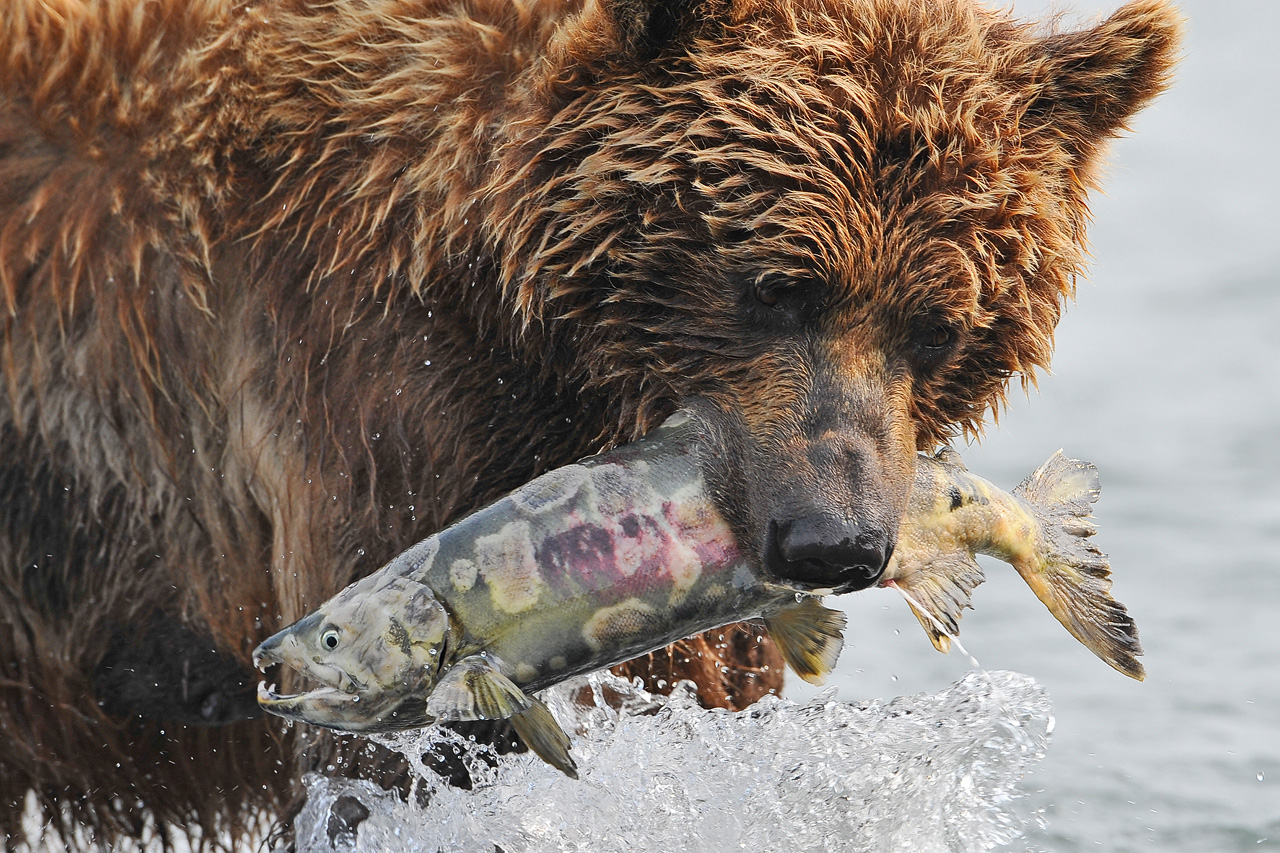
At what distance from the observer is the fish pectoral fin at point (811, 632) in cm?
276

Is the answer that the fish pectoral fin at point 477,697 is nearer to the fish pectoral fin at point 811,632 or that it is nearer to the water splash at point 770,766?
the fish pectoral fin at point 811,632

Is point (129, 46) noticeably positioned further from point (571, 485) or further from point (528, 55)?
point (571, 485)

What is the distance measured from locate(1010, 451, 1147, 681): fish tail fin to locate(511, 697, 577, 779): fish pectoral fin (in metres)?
1.05

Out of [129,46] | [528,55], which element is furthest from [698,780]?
[129,46]

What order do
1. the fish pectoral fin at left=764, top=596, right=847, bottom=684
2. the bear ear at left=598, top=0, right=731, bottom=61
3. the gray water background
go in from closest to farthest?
the fish pectoral fin at left=764, top=596, right=847, bottom=684, the bear ear at left=598, top=0, right=731, bottom=61, the gray water background

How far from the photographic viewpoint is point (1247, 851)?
16.5 feet

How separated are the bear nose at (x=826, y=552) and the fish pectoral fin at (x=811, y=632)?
0.15m

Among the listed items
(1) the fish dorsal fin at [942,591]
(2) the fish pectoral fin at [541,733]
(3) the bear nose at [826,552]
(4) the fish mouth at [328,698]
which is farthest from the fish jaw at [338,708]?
(1) the fish dorsal fin at [942,591]

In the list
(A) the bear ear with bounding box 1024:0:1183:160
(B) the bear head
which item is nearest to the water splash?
(B) the bear head

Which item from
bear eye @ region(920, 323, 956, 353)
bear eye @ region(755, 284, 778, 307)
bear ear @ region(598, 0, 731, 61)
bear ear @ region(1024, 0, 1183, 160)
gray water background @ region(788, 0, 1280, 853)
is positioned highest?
bear ear @ region(598, 0, 731, 61)

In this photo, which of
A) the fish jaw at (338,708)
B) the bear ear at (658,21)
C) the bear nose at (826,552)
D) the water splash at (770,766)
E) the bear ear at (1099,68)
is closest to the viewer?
the fish jaw at (338,708)

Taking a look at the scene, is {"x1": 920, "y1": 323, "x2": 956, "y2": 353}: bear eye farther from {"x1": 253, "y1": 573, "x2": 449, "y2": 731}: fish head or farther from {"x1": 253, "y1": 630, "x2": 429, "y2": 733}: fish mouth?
{"x1": 253, "y1": 630, "x2": 429, "y2": 733}: fish mouth

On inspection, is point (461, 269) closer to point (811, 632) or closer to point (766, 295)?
point (766, 295)

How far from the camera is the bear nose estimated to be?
256 cm
